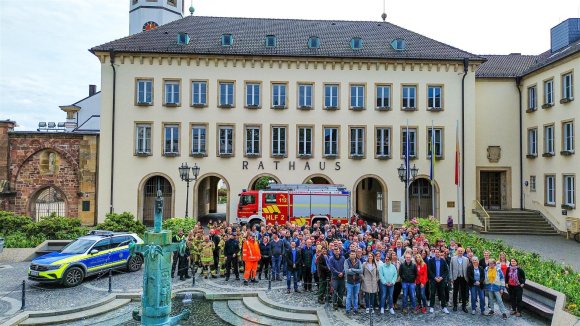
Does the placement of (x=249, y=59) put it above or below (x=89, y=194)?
above

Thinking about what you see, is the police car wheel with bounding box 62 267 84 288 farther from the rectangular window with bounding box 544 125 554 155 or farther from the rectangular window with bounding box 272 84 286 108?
the rectangular window with bounding box 544 125 554 155

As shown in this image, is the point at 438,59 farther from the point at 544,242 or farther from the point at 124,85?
the point at 124,85

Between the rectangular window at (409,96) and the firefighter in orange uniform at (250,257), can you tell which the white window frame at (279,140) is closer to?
the rectangular window at (409,96)

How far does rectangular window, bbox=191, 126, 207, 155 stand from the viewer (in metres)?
27.3

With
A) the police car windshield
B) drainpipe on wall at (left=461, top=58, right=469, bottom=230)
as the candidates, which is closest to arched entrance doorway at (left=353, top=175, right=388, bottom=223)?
drainpipe on wall at (left=461, top=58, right=469, bottom=230)

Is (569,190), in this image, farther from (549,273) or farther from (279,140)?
(279,140)

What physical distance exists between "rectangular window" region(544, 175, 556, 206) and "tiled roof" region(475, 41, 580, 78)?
706cm

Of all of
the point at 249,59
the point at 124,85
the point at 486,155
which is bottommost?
the point at 486,155

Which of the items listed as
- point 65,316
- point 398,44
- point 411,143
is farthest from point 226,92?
point 65,316

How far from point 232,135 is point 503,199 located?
62.9ft

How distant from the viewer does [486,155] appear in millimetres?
29281

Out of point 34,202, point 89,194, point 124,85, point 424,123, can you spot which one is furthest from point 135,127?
point 424,123

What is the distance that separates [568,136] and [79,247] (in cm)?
2565

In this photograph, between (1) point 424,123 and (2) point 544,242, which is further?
(1) point 424,123
